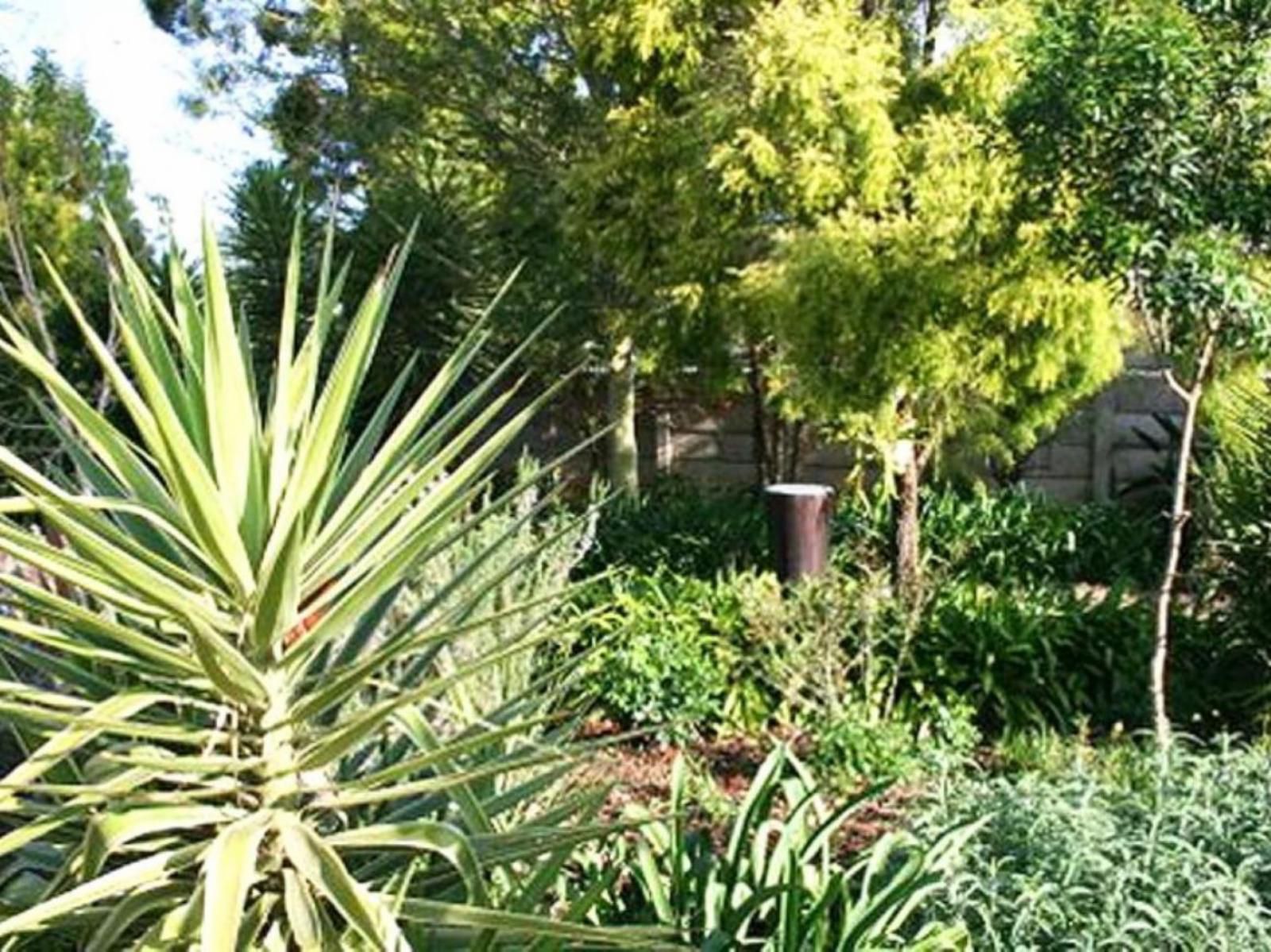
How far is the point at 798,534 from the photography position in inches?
298

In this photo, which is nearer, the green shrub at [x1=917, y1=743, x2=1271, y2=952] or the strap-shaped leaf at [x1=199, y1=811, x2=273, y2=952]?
the strap-shaped leaf at [x1=199, y1=811, x2=273, y2=952]

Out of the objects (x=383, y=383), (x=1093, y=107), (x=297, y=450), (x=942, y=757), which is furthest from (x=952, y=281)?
(x=383, y=383)

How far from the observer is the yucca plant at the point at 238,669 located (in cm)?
214

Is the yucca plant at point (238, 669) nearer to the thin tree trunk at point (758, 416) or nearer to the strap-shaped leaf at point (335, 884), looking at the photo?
the strap-shaped leaf at point (335, 884)

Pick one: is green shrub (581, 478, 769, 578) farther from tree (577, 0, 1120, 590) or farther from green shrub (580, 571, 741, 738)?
green shrub (580, 571, 741, 738)

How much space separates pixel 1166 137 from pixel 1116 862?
2578 mm

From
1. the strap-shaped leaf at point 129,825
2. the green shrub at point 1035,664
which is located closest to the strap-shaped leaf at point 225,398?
the strap-shaped leaf at point 129,825

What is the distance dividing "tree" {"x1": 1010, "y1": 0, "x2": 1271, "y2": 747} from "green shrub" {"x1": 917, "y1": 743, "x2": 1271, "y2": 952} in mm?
960

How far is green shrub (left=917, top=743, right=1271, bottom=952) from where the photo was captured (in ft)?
11.9

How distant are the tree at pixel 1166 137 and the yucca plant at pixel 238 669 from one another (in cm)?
341

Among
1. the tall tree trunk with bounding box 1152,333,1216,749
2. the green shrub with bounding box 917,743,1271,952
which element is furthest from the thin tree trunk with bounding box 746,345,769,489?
the green shrub with bounding box 917,743,1271,952

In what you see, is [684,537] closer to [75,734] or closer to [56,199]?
[75,734]

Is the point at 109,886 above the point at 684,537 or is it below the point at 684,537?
above

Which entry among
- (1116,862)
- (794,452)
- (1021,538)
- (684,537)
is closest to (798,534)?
(684,537)
